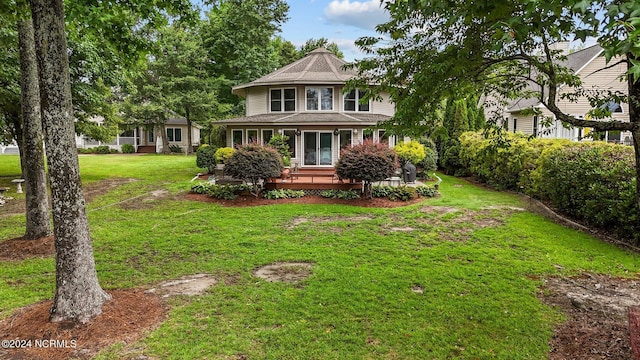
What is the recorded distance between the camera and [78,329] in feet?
13.8

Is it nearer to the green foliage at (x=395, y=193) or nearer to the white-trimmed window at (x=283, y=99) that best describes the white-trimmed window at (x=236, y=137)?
the white-trimmed window at (x=283, y=99)

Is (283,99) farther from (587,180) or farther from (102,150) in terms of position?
(102,150)

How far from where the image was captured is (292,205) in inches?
479

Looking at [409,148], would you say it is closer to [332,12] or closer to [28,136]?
[332,12]

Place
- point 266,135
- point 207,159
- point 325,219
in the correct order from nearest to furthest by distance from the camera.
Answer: point 325,219 < point 207,159 < point 266,135

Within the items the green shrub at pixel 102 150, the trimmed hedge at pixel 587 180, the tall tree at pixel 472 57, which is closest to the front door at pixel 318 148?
the trimmed hedge at pixel 587 180

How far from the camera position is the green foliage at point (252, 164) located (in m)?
12.4

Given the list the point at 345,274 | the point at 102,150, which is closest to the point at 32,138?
the point at 345,274

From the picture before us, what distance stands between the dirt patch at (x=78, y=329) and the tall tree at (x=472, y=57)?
3855mm

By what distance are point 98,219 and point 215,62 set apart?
92.8ft

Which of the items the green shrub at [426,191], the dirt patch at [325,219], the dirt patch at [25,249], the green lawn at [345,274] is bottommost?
the green lawn at [345,274]

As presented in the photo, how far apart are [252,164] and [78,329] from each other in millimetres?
8550

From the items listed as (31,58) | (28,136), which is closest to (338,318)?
(28,136)

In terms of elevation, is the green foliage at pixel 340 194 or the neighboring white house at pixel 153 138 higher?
the neighboring white house at pixel 153 138
